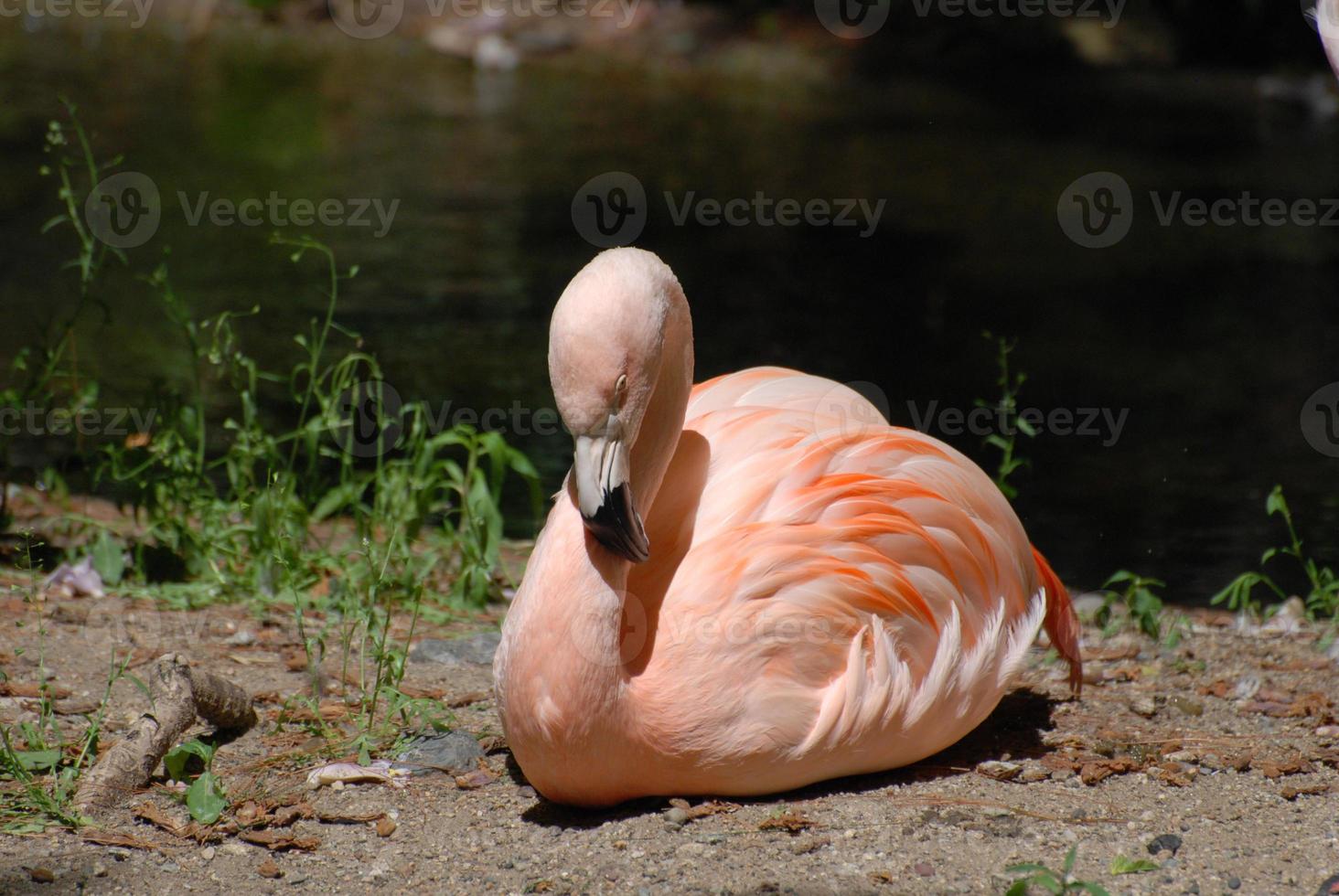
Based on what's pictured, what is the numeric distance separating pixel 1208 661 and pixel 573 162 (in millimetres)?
9009

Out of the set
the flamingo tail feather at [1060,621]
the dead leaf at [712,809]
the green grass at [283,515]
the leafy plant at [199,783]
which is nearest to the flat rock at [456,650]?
the green grass at [283,515]

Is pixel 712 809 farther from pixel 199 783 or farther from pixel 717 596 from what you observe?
pixel 199 783

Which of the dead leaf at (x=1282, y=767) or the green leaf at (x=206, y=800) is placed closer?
the green leaf at (x=206, y=800)

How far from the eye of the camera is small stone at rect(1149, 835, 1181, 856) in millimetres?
3262

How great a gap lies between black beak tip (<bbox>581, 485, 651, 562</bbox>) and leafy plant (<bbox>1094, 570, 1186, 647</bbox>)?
2278 mm

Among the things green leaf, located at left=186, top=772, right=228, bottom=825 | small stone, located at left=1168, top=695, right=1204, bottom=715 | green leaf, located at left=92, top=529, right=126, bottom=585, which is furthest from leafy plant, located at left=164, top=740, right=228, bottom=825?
small stone, located at left=1168, top=695, right=1204, bottom=715

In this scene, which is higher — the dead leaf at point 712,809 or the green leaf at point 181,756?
the dead leaf at point 712,809

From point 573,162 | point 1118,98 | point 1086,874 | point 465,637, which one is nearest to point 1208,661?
point 1086,874

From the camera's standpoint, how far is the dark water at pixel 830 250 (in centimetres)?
736

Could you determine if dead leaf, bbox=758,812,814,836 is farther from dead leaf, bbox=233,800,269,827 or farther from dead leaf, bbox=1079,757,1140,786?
dead leaf, bbox=233,800,269,827

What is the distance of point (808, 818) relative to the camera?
11.0ft

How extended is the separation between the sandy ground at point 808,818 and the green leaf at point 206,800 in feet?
0.18

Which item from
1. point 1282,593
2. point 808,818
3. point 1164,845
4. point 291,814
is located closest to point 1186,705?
point 1164,845

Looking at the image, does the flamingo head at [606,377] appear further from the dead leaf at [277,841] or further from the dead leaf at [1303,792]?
the dead leaf at [1303,792]
